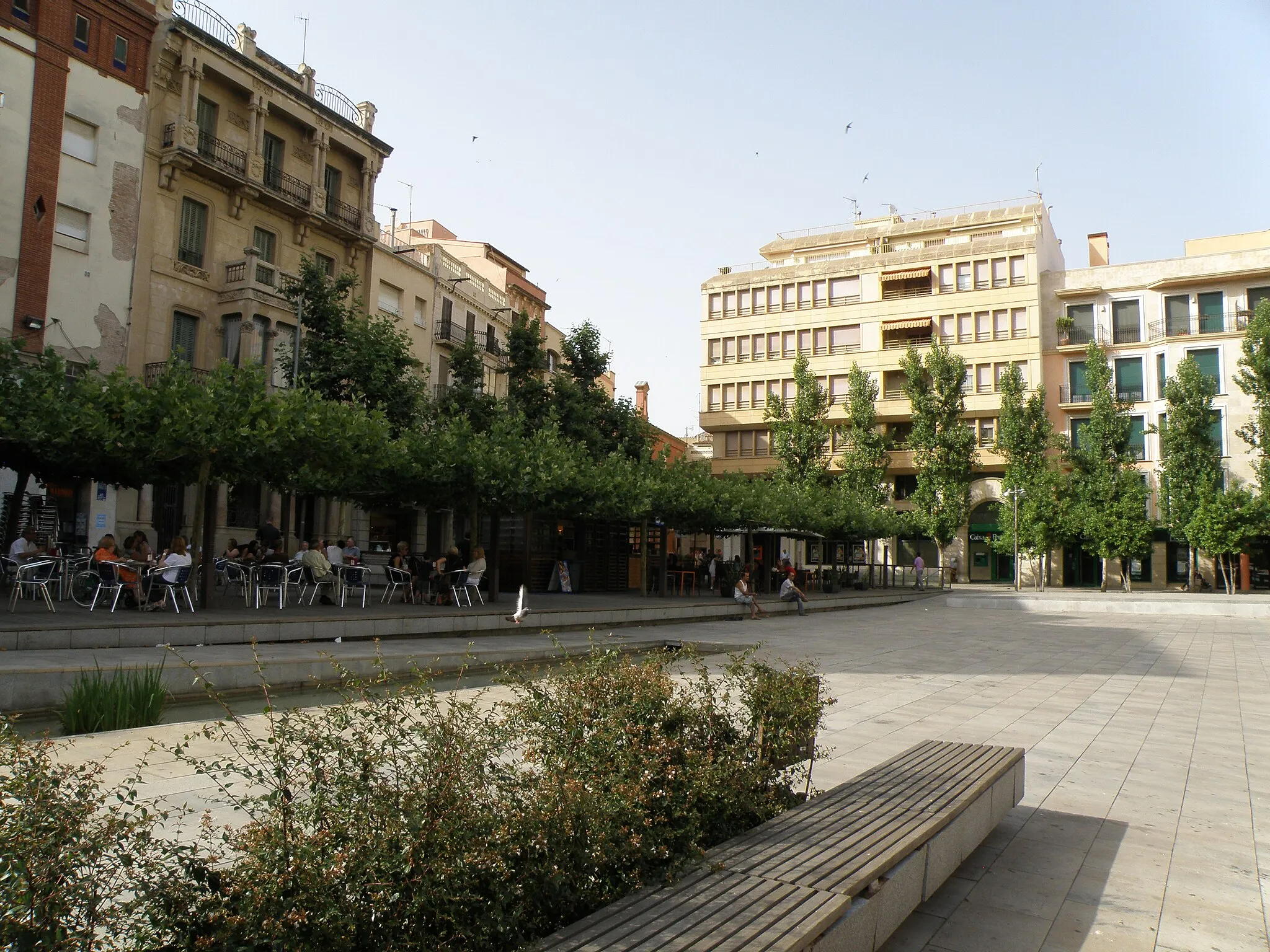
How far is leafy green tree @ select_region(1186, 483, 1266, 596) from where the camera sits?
42.1 metres

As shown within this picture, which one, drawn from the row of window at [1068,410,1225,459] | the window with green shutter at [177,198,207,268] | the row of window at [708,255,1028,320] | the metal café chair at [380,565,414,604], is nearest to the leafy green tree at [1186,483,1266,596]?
the row of window at [1068,410,1225,459]

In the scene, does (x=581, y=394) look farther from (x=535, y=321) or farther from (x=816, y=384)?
(x=816, y=384)

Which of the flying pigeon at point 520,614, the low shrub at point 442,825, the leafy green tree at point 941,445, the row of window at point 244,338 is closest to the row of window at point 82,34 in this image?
the row of window at point 244,338

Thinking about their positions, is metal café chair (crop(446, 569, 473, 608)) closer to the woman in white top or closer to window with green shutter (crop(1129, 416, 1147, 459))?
the woman in white top

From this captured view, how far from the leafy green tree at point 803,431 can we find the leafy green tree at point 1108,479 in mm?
13415

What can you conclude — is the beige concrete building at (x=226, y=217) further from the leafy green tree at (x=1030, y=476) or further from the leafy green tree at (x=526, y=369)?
the leafy green tree at (x=1030, y=476)

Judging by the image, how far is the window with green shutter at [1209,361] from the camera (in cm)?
4706

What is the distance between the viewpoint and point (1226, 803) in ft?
20.8

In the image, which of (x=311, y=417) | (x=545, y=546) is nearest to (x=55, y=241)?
(x=311, y=417)

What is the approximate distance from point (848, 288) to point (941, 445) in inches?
→ 488

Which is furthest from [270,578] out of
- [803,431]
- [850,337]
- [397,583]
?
[850,337]

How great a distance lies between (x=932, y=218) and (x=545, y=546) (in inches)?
1666

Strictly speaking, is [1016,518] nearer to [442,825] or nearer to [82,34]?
[82,34]

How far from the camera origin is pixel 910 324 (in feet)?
176
